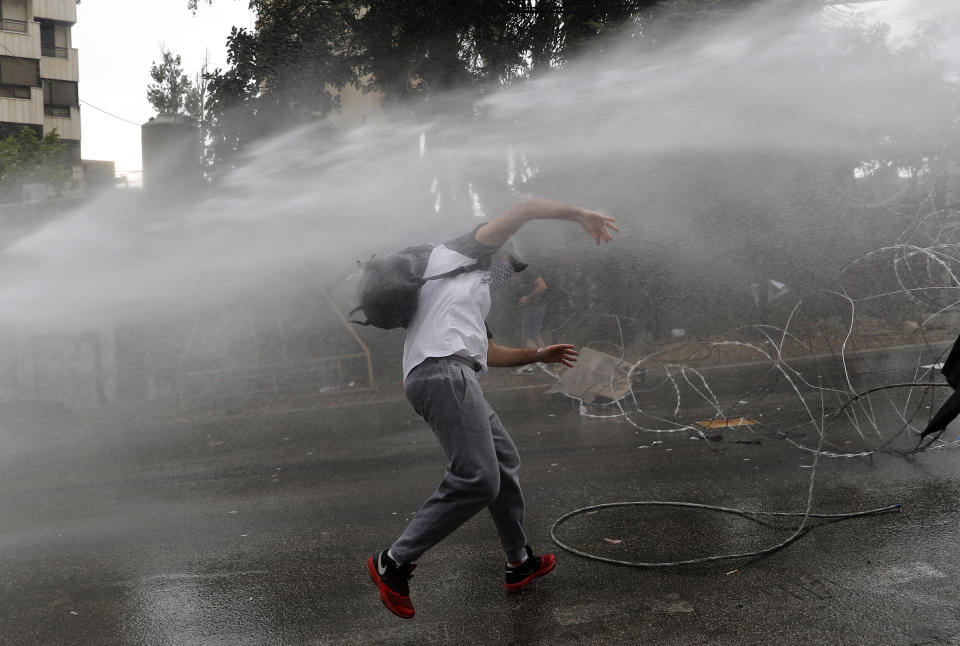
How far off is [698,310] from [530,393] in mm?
4342

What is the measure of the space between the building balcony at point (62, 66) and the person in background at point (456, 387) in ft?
149

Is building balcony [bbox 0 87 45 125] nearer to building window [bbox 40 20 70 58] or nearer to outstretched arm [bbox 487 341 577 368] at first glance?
building window [bbox 40 20 70 58]

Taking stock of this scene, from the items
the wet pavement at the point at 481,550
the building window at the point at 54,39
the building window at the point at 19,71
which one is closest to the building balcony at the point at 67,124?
the building window at the point at 19,71

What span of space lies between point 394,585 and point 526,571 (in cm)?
65

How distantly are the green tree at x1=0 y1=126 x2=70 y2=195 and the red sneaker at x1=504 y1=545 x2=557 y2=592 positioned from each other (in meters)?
15.9

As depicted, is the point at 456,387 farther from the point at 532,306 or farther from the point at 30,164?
the point at 30,164

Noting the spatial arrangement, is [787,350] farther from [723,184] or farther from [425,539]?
[425,539]

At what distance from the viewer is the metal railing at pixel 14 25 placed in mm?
40719

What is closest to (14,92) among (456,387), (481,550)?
(481,550)

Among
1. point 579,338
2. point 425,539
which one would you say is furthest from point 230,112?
point 425,539

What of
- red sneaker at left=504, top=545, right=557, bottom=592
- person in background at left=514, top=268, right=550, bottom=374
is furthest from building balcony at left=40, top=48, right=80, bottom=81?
red sneaker at left=504, top=545, right=557, bottom=592

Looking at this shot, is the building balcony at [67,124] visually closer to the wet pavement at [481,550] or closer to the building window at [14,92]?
the building window at [14,92]

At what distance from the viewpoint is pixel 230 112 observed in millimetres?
12672

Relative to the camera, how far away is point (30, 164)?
18906mm
